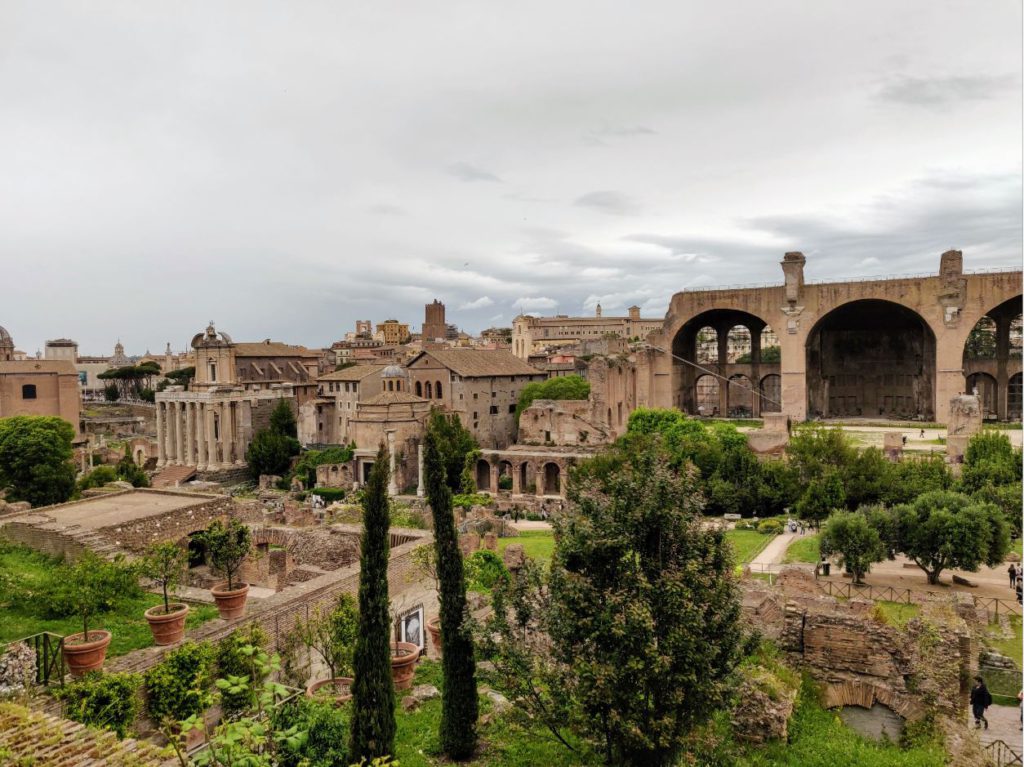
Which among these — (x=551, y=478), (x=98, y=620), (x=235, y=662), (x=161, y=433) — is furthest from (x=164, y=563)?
(x=161, y=433)

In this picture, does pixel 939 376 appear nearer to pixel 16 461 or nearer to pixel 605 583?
pixel 605 583

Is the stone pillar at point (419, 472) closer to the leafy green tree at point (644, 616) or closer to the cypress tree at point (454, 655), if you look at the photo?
the cypress tree at point (454, 655)

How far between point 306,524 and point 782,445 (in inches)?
899

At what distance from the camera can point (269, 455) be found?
53438 millimetres

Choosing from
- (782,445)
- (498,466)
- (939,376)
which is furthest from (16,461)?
(939,376)

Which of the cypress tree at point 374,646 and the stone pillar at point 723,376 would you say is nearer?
the cypress tree at point 374,646

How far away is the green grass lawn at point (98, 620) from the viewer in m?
10.0

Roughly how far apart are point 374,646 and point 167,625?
3.62 metres

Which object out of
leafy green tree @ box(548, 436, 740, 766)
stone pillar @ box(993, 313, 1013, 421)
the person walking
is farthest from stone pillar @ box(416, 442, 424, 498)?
stone pillar @ box(993, 313, 1013, 421)

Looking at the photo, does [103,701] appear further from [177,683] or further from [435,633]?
[435,633]

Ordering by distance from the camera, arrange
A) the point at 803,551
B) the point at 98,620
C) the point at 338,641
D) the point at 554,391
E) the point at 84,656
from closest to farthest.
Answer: the point at 84,656
the point at 338,641
the point at 98,620
the point at 803,551
the point at 554,391

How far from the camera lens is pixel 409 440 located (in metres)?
44.4

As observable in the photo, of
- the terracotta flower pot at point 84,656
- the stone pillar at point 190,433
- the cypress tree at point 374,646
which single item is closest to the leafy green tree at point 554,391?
the stone pillar at point 190,433

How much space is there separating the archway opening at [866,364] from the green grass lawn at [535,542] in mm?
36553
